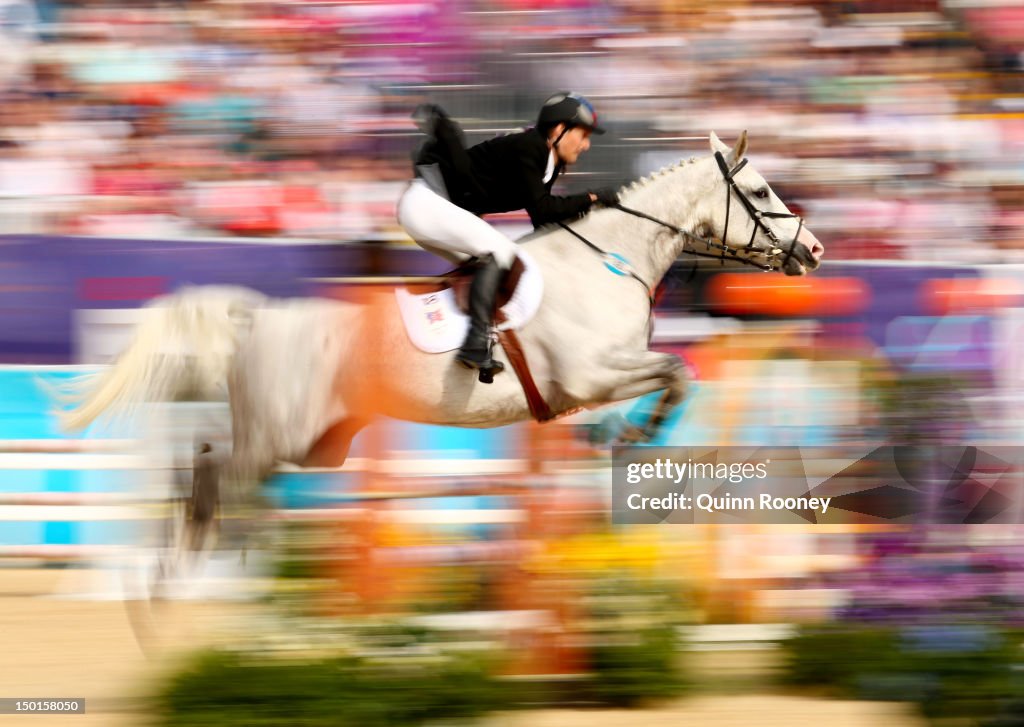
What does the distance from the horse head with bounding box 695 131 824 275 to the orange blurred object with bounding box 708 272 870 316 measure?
1.01 meters

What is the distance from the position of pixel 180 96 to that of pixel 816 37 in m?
3.63

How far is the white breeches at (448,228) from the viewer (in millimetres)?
5062

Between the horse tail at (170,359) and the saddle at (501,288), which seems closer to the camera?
the horse tail at (170,359)

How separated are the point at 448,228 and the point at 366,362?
61 cm

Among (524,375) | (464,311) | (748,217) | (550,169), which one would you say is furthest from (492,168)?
(748,217)

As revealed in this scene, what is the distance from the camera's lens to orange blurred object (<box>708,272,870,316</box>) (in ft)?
21.6

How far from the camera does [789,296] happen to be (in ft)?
21.6

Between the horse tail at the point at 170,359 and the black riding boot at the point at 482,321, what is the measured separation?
866 millimetres

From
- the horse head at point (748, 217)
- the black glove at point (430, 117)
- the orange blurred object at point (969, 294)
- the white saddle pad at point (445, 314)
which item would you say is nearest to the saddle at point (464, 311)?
the white saddle pad at point (445, 314)

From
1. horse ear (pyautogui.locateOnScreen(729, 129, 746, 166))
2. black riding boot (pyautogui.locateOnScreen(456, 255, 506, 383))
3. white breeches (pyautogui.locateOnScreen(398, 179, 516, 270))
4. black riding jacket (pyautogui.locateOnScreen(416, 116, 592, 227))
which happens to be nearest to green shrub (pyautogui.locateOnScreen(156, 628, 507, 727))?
black riding boot (pyautogui.locateOnScreen(456, 255, 506, 383))

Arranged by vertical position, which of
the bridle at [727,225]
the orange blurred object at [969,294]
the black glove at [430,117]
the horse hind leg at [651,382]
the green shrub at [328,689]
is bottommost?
the green shrub at [328,689]

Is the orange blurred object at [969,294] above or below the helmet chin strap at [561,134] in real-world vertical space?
below

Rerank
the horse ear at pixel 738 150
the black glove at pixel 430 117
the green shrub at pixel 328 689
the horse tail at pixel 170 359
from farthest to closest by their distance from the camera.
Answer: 1. the horse ear at pixel 738 150
2. the black glove at pixel 430 117
3. the horse tail at pixel 170 359
4. the green shrub at pixel 328 689

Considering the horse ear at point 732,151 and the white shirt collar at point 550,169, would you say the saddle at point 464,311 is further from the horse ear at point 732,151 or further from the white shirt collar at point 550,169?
the horse ear at point 732,151
